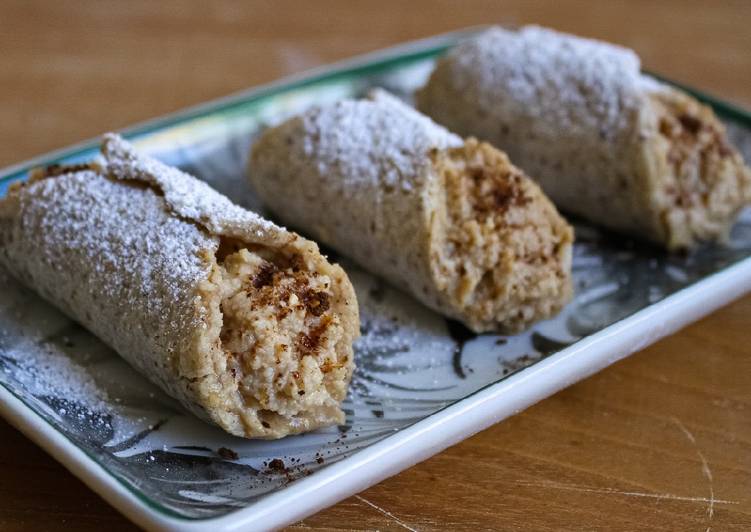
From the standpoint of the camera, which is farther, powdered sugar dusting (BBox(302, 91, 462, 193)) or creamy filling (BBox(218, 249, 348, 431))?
powdered sugar dusting (BBox(302, 91, 462, 193))

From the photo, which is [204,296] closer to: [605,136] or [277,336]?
[277,336]

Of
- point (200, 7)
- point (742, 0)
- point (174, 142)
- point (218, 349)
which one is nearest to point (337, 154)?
point (174, 142)

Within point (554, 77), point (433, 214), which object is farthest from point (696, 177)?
point (433, 214)

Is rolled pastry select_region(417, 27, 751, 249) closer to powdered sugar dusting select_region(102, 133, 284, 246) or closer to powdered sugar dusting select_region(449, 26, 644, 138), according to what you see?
powdered sugar dusting select_region(449, 26, 644, 138)

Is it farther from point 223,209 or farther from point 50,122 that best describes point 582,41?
point 50,122

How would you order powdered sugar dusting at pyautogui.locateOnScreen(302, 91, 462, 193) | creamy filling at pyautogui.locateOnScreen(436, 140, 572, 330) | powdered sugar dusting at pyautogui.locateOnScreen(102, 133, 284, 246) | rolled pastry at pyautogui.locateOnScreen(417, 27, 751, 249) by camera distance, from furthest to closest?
rolled pastry at pyautogui.locateOnScreen(417, 27, 751, 249)
powdered sugar dusting at pyautogui.locateOnScreen(302, 91, 462, 193)
creamy filling at pyautogui.locateOnScreen(436, 140, 572, 330)
powdered sugar dusting at pyautogui.locateOnScreen(102, 133, 284, 246)

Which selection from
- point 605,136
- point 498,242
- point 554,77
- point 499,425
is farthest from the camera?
point 554,77

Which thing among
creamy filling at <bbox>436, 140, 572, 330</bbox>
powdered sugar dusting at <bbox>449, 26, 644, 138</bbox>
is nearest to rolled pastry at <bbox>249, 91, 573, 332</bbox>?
creamy filling at <bbox>436, 140, 572, 330</bbox>
